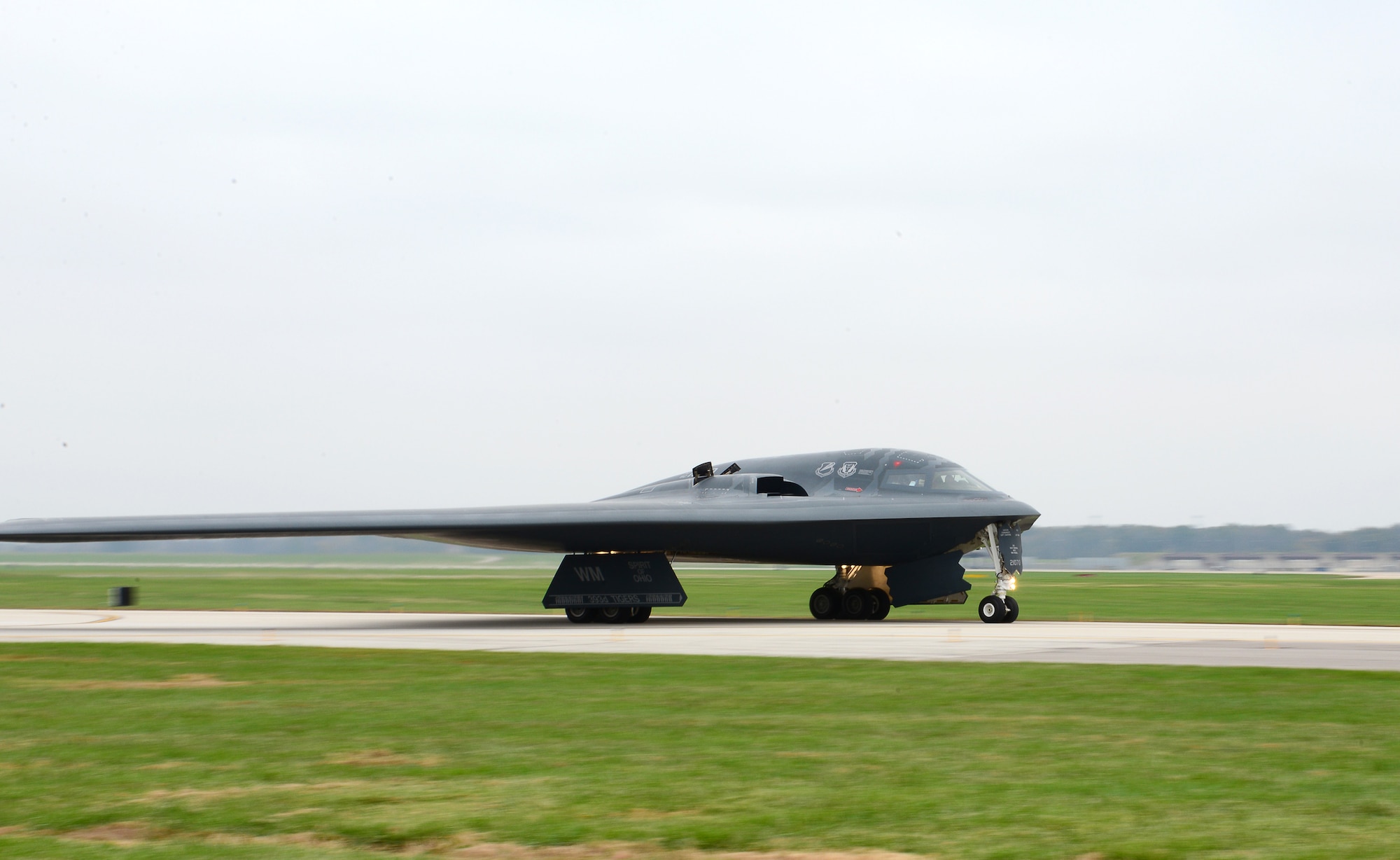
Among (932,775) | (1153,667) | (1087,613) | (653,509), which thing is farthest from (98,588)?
(932,775)

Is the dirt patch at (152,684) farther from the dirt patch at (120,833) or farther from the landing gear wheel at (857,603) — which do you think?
the landing gear wheel at (857,603)

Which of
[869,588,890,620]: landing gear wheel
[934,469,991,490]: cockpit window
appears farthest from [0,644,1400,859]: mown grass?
[869,588,890,620]: landing gear wheel

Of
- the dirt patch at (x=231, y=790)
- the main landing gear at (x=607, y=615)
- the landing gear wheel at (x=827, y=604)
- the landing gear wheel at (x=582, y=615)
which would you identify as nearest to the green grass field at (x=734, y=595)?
the landing gear wheel at (x=827, y=604)

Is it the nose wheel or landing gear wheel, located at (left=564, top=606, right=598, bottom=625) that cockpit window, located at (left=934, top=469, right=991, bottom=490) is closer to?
the nose wheel

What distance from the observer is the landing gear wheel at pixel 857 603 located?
29922 millimetres

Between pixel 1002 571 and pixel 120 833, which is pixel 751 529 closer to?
pixel 1002 571

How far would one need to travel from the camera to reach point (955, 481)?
91.1ft

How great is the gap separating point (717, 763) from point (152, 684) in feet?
26.0

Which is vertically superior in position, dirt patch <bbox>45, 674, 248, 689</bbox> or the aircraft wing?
the aircraft wing

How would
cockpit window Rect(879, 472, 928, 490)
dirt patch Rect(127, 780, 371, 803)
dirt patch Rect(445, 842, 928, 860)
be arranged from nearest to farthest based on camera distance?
dirt patch Rect(445, 842, 928, 860) → dirt patch Rect(127, 780, 371, 803) → cockpit window Rect(879, 472, 928, 490)

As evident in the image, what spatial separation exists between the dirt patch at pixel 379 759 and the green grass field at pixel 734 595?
17.4 metres

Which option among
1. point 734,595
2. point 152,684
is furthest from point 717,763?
point 734,595

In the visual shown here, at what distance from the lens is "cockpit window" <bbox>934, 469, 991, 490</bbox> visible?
27.7m

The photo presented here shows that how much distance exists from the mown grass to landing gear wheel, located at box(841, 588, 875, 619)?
15372 millimetres
